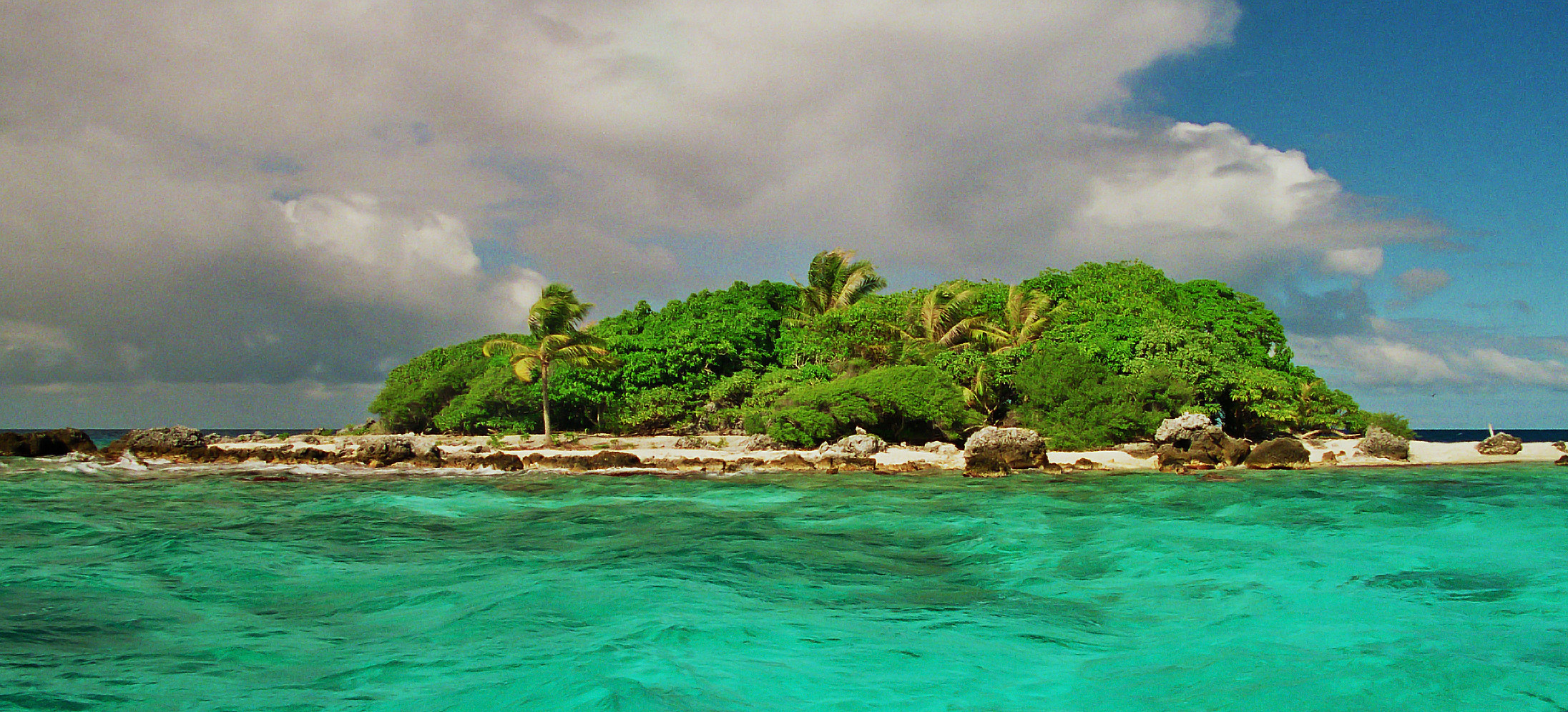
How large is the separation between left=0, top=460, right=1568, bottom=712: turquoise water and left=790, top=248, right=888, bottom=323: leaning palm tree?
63.2 ft

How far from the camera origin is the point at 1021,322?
88.0 feet

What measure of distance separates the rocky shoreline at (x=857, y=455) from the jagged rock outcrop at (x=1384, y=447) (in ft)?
0.08

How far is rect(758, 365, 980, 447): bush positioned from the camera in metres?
23.0

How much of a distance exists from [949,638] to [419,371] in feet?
113

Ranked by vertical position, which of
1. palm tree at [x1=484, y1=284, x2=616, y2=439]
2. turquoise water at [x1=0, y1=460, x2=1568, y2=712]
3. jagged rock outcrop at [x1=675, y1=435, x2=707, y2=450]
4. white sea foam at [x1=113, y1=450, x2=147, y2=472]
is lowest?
turquoise water at [x1=0, y1=460, x2=1568, y2=712]

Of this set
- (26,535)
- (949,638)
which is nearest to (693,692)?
(949,638)

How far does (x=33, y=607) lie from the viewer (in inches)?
260

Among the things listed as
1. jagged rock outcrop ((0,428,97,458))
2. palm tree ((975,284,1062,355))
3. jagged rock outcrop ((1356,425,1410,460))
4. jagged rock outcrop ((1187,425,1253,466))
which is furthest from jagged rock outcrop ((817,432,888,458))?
jagged rock outcrop ((0,428,97,458))

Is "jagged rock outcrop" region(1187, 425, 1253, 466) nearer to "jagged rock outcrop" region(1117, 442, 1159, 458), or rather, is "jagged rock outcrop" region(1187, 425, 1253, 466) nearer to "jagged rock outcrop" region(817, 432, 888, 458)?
"jagged rock outcrop" region(1117, 442, 1159, 458)

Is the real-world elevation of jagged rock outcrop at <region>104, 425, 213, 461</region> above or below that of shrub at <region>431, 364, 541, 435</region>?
below

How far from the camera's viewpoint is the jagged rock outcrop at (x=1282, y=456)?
20.1m

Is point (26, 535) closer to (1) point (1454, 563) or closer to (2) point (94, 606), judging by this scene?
(2) point (94, 606)

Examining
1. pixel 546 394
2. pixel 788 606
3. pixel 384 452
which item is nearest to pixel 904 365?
pixel 546 394

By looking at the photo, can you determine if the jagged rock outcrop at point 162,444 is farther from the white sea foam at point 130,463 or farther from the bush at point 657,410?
the bush at point 657,410
